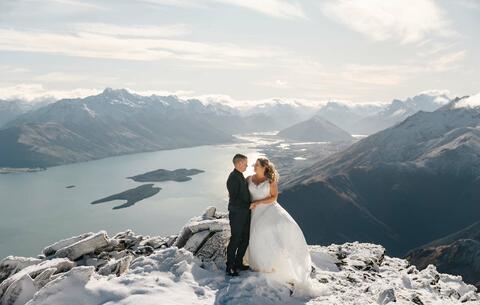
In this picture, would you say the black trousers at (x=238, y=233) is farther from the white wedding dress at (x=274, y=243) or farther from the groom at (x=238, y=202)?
the white wedding dress at (x=274, y=243)

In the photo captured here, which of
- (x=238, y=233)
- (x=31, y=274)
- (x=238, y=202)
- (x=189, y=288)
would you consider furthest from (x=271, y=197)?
(x=31, y=274)

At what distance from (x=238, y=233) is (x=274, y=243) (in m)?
1.51

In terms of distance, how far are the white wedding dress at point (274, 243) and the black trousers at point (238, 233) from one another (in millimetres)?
287

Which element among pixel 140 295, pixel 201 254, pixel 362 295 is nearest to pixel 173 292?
pixel 140 295

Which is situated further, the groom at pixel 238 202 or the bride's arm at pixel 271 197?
the bride's arm at pixel 271 197

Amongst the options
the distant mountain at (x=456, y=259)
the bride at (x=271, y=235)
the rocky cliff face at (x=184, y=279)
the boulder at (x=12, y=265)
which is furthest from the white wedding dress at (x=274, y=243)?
the distant mountain at (x=456, y=259)

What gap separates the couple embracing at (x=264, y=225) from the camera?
689 inches

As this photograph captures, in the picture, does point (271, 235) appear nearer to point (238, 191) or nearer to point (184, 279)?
point (238, 191)

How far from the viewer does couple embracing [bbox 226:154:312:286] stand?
17500 mm

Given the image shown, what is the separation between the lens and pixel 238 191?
690 inches

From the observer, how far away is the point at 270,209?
17828mm

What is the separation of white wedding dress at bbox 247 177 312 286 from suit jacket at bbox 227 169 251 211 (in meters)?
0.37

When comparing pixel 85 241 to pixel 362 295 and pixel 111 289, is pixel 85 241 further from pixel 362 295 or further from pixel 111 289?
pixel 362 295

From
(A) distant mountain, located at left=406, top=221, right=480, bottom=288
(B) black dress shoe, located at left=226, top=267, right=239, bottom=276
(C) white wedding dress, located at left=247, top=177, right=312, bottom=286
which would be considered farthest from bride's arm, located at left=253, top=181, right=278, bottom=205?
(A) distant mountain, located at left=406, top=221, right=480, bottom=288
